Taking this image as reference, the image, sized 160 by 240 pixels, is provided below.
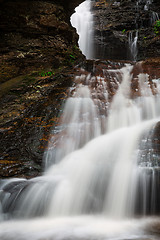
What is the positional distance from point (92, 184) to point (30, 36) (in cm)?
576

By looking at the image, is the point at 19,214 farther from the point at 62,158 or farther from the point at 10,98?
the point at 10,98

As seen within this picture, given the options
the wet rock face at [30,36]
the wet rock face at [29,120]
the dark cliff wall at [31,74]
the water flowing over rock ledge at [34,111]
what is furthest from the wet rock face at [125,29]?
the wet rock face at [29,120]

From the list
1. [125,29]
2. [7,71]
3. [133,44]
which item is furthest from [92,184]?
[125,29]

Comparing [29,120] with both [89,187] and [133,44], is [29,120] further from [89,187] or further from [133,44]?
[133,44]

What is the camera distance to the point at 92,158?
3938 millimetres

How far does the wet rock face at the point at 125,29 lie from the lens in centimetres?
1027

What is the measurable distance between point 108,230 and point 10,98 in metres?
4.22

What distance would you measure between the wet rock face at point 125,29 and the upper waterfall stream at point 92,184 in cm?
620

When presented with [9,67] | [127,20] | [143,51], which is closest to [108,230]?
[9,67]

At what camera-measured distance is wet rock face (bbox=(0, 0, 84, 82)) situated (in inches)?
263

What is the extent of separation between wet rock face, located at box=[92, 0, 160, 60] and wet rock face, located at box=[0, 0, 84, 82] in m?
4.11

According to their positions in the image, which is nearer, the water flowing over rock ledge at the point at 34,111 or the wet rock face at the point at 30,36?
the water flowing over rock ledge at the point at 34,111

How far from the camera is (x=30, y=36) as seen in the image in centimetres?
702

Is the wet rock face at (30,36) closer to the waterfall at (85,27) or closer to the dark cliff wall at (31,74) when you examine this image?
the dark cliff wall at (31,74)
